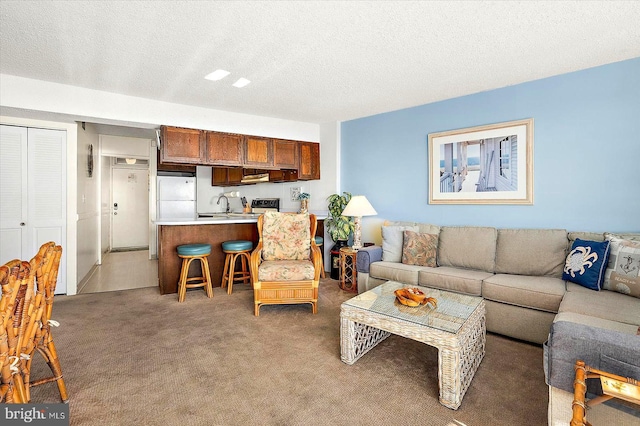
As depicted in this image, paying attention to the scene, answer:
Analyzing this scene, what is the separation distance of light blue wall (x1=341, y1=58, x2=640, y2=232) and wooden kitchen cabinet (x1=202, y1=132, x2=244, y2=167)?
2.41 m

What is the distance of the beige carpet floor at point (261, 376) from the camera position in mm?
1717

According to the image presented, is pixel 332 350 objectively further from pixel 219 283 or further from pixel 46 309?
pixel 219 283

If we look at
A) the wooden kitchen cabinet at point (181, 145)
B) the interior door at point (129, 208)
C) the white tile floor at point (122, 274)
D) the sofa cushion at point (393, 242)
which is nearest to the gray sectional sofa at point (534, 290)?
the sofa cushion at point (393, 242)

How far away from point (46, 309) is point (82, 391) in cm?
60

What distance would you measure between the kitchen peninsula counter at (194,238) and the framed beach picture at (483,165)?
104 inches

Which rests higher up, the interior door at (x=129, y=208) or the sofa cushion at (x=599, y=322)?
the interior door at (x=129, y=208)

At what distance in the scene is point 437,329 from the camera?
187 centimetres

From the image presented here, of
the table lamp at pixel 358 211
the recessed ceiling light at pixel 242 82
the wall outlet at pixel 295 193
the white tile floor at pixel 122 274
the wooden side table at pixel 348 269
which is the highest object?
the recessed ceiling light at pixel 242 82

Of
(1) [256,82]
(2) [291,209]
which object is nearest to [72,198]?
(1) [256,82]

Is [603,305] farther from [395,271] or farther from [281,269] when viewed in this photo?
[281,269]

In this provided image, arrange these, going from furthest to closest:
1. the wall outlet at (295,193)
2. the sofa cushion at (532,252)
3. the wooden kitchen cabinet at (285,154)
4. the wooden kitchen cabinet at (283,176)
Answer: the wall outlet at (295,193) → the wooden kitchen cabinet at (283,176) → the wooden kitchen cabinet at (285,154) → the sofa cushion at (532,252)

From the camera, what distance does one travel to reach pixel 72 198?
13.2ft

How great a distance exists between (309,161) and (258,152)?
0.90 metres

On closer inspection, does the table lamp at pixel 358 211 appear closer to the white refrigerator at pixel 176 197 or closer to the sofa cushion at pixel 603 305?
the sofa cushion at pixel 603 305
